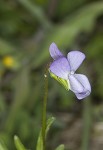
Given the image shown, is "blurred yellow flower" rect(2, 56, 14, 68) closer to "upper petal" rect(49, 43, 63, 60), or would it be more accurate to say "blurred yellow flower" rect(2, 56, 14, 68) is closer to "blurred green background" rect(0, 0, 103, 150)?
"blurred green background" rect(0, 0, 103, 150)

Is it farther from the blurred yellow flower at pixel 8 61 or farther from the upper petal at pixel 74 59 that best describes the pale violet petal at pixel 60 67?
the blurred yellow flower at pixel 8 61

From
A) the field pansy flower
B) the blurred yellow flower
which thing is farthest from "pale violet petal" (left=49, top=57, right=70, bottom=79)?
the blurred yellow flower

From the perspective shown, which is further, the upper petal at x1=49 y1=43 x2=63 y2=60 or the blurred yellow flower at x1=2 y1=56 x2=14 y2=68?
the blurred yellow flower at x1=2 y1=56 x2=14 y2=68

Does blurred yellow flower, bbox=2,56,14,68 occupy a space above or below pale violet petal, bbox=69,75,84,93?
above

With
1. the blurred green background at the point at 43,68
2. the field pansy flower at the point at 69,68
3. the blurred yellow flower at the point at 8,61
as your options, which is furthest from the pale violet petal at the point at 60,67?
the blurred yellow flower at the point at 8,61

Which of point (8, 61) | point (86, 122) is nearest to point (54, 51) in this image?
point (86, 122)

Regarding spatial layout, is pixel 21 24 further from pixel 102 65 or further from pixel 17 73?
pixel 102 65

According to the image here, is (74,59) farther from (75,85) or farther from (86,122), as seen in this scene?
(86,122)

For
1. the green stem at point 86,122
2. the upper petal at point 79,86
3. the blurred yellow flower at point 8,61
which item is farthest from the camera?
the blurred yellow flower at point 8,61
